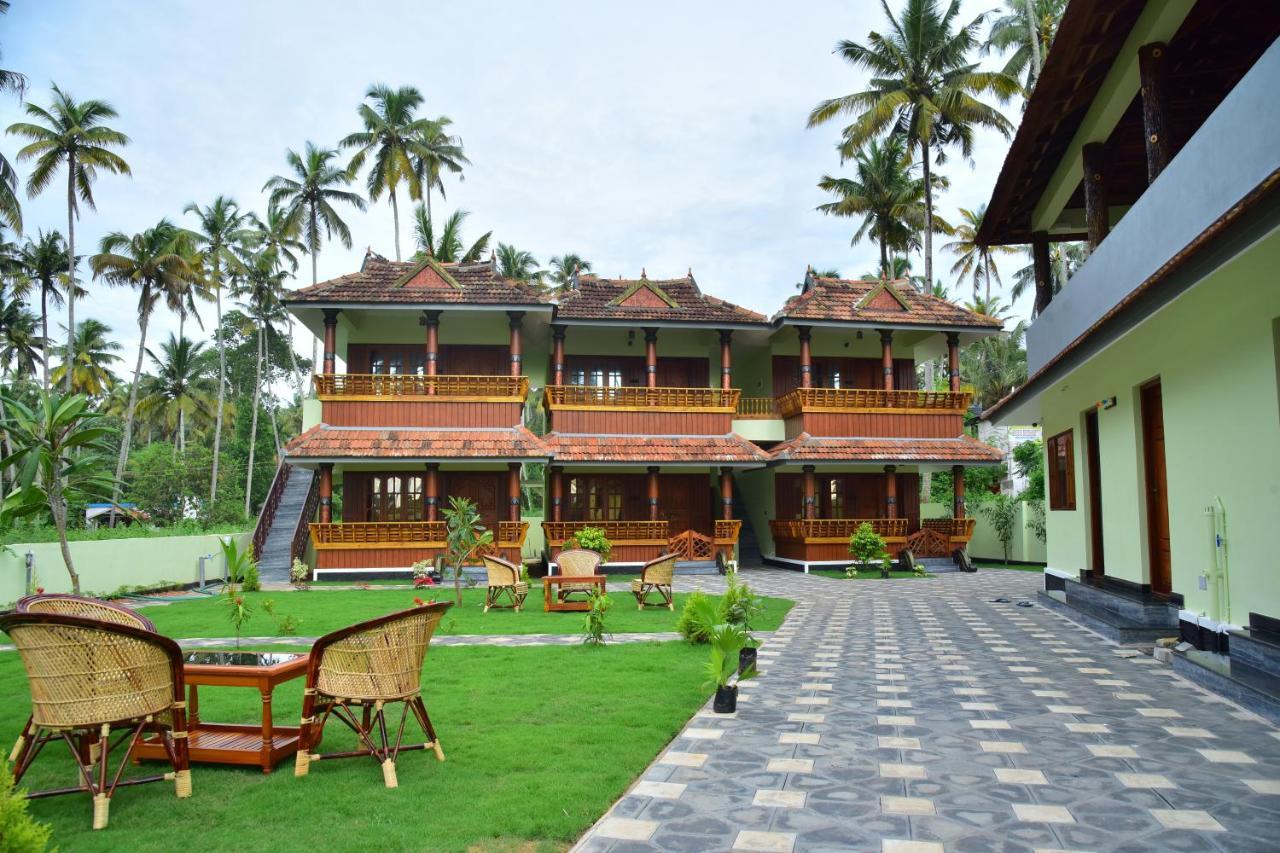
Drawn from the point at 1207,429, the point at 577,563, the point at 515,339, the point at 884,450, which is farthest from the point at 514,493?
the point at 1207,429

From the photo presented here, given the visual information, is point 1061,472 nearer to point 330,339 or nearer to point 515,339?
point 515,339

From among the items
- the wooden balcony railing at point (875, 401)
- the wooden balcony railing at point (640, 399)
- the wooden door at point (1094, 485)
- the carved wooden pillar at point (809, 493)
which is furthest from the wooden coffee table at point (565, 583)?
the wooden balcony railing at point (875, 401)

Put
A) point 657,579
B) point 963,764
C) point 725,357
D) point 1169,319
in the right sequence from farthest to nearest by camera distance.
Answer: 1. point 725,357
2. point 657,579
3. point 1169,319
4. point 963,764

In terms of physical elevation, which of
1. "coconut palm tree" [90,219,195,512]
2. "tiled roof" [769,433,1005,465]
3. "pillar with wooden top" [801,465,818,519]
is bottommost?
"pillar with wooden top" [801,465,818,519]

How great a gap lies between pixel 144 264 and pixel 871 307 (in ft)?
83.2

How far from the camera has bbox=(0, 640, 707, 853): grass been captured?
388 centimetres

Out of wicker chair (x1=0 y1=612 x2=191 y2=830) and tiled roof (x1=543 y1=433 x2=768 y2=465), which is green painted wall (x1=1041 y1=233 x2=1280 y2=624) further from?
tiled roof (x1=543 y1=433 x2=768 y2=465)

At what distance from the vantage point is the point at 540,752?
522 centimetres

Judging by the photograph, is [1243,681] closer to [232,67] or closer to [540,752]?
[540,752]

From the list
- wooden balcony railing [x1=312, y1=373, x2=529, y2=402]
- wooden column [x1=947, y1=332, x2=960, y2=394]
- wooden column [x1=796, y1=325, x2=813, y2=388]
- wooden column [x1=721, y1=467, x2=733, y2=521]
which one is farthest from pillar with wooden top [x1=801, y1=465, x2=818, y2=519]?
wooden balcony railing [x1=312, y1=373, x2=529, y2=402]

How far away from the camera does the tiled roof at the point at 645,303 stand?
21.3 metres

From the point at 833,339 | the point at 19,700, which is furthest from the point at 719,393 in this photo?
the point at 19,700

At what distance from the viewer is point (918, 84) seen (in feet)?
86.0

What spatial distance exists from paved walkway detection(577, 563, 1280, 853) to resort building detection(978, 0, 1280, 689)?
1126mm
